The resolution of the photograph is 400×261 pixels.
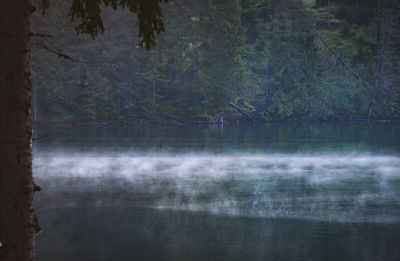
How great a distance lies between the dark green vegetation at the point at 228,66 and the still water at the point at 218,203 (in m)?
24.3

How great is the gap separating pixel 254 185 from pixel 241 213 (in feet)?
14.4

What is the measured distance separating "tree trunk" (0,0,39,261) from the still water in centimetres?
537

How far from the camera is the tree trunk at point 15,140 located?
15.2ft

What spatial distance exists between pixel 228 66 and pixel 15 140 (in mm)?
51050

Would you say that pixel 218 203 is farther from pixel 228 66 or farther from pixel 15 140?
pixel 228 66

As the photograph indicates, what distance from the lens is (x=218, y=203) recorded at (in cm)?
1509

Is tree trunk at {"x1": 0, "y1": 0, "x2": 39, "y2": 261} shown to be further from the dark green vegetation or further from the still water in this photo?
the dark green vegetation

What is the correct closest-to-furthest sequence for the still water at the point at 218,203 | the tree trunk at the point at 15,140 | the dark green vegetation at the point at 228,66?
the tree trunk at the point at 15,140 < the still water at the point at 218,203 < the dark green vegetation at the point at 228,66

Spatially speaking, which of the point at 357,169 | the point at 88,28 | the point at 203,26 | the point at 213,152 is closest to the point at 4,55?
the point at 88,28

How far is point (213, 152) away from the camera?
90.3ft

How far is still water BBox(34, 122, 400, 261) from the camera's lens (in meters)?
10.6

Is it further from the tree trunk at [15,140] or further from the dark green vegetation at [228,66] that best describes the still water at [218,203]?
the dark green vegetation at [228,66]

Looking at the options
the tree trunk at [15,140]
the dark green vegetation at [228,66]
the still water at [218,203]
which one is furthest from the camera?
the dark green vegetation at [228,66]

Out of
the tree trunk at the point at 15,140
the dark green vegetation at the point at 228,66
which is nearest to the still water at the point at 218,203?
the tree trunk at the point at 15,140
